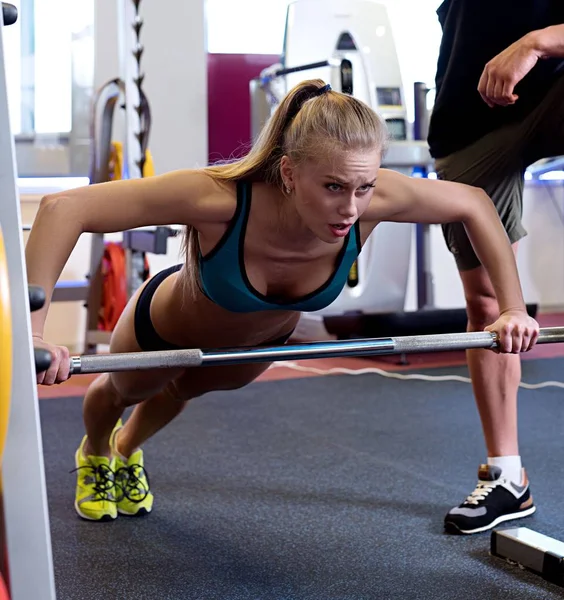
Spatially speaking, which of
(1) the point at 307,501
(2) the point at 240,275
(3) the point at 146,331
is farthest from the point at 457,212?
(1) the point at 307,501

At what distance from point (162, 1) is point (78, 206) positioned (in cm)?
360

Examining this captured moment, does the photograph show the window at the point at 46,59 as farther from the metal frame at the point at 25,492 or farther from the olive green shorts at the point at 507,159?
the metal frame at the point at 25,492

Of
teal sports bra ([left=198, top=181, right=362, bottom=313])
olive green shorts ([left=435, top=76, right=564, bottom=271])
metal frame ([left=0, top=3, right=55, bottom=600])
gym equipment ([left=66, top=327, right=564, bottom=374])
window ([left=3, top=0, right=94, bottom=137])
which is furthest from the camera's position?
window ([left=3, top=0, right=94, bottom=137])

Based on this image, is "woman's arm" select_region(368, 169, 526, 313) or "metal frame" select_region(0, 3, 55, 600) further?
"woman's arm" select_region(368, 169, 526, 313)

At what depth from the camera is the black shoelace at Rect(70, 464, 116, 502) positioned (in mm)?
2000

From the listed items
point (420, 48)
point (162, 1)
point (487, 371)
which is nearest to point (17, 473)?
point (487, 371)

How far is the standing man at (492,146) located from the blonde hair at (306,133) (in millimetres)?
425

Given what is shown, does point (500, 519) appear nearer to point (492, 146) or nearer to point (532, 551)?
point (532, 551)

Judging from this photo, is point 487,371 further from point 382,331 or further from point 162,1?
point 162,1

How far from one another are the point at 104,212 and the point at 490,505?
1.06 meters

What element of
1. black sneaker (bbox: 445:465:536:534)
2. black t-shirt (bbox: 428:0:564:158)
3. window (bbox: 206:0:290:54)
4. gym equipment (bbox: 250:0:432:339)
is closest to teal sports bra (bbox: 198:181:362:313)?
black t-shirt (bbox: 428:0:564:158)

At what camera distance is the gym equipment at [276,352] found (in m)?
1.26

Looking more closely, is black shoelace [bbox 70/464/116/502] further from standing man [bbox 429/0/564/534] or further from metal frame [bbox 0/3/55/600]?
metal frame [bbox 0/3/55/600]

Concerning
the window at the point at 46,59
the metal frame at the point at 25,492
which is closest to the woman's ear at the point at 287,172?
the metal frame at the point at 25,492
